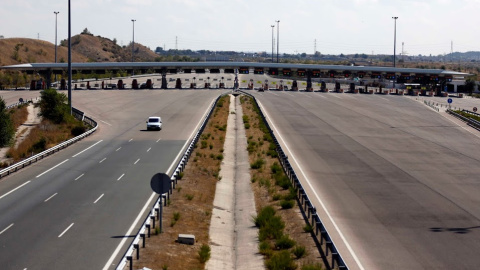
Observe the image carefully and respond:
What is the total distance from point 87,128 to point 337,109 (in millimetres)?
35158

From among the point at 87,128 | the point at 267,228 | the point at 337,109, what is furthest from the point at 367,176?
the point at 337,109

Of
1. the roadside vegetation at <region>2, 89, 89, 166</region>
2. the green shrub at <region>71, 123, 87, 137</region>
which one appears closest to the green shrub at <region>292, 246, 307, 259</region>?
the roadside vegetation at <region>2, 89, 89, 166</region>

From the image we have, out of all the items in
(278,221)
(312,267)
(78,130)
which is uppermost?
(78,130)

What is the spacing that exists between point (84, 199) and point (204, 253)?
9035mm

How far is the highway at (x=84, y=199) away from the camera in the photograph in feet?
61.2

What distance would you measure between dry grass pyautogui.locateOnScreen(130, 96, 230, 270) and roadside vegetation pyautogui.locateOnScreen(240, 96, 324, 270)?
1907 mm

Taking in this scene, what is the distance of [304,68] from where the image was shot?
122 m

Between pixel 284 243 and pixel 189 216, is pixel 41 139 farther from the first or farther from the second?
pixel 284 243

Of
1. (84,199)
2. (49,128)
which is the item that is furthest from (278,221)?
(49,128)

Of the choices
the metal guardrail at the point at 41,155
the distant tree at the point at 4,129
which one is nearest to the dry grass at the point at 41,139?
the distant tree at the point at 4,129

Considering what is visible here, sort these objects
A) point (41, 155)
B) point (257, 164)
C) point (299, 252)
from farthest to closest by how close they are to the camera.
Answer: point (41, 155), point (257, 164), point (299, 252)

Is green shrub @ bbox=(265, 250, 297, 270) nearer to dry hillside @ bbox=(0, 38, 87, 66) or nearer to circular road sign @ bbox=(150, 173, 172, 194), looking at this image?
circular road sign @ bbox=(150, 173, 172, 194)

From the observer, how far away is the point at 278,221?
75.6 ft

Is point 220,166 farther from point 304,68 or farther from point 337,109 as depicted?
point 304,68
